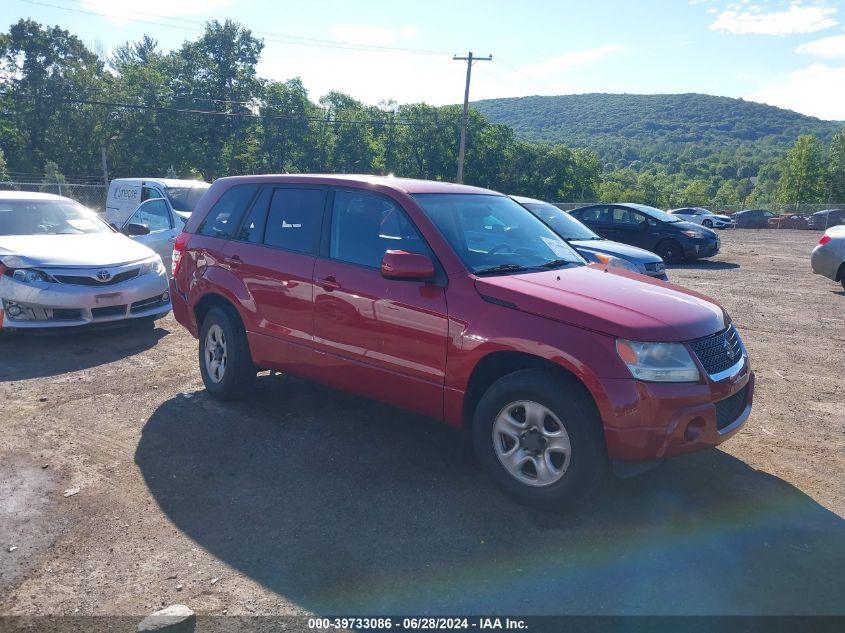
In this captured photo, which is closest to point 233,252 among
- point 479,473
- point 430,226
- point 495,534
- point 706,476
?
point 430,226

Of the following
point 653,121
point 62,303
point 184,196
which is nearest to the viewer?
point 62,303

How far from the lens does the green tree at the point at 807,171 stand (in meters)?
85.2

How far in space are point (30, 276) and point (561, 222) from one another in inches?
316

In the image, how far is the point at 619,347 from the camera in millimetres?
3490

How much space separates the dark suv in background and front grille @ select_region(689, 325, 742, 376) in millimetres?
13323

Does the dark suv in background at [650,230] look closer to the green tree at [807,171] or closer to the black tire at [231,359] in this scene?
the black tire at [231,359]

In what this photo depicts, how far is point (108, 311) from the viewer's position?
24.2 ft

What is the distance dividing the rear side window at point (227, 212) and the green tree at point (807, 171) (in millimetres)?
93463

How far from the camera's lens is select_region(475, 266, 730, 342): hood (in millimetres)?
3555

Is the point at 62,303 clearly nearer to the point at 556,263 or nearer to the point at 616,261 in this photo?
the point at 556,263

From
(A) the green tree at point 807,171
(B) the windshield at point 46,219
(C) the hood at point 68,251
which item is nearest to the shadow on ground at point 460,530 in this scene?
(C) the hood at point 68,251

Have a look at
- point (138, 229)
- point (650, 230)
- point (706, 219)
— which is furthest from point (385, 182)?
point (706, 219)

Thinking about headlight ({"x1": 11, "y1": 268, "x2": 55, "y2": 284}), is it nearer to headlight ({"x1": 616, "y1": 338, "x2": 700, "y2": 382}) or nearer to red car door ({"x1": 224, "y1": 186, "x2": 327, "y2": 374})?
red car door ({"x1": 224, "y1": 186, "x2": 327, "y2": 374})

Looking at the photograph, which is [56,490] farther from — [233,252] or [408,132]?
[408,132]
